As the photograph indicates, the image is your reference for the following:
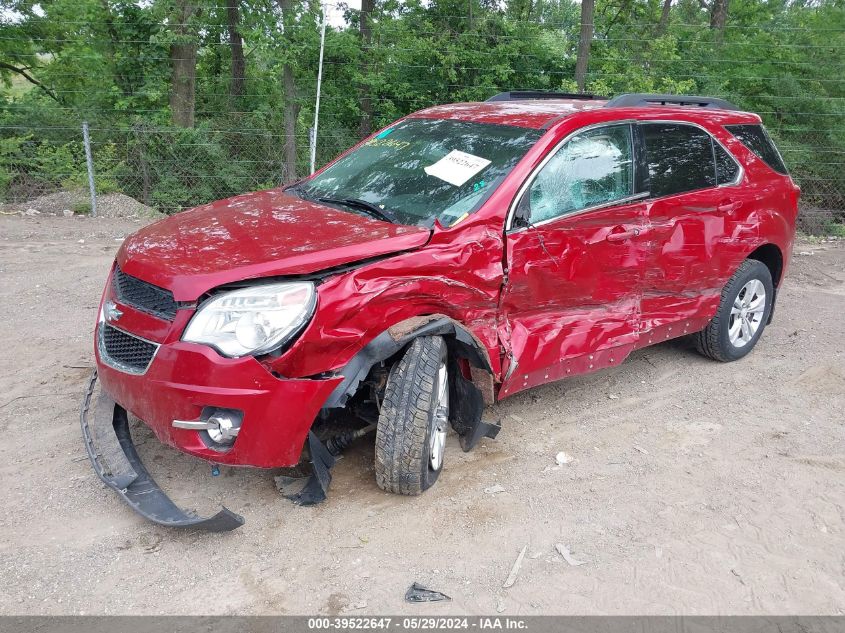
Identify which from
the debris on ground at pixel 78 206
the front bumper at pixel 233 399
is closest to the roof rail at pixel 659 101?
the front bumper at pixel 233 399

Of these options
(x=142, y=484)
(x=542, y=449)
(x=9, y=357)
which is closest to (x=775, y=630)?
(x=542, y=449)

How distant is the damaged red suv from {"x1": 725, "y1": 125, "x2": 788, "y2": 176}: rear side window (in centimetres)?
4

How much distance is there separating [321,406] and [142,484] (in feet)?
3.23

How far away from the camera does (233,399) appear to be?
3043 millimetres

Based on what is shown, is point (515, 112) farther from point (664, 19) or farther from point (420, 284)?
point (664, 19)

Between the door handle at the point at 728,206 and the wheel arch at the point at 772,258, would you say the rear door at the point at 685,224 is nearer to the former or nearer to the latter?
the door handle at the point at 728,206

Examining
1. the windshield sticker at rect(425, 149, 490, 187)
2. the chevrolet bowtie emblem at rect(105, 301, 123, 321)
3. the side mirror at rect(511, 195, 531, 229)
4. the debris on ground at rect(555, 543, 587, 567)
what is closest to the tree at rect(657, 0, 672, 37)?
the windshield sticker at rect(425, 149, 490, 187)

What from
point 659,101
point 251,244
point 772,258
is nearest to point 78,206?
point 251,244

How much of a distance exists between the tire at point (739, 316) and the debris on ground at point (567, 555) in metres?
2.72

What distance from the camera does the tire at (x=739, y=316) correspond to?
17.5 ft

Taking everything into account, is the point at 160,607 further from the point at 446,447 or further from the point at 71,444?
the point at 446,447

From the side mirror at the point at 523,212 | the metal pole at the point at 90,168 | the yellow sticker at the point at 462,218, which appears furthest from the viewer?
the metal pole at the point at 90,168

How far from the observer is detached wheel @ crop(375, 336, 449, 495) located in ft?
11.2

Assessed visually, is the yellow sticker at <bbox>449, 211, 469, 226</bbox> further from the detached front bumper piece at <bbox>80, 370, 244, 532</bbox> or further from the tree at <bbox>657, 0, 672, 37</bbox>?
the tree at <bbox>657, 0, 672, 37</bbox>
